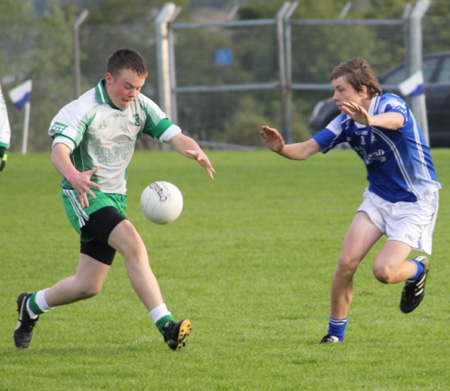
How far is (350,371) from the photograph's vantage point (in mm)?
4891

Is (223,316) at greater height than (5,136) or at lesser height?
lesser

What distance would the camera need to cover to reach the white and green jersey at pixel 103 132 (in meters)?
5.38

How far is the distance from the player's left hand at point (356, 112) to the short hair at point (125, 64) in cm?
114

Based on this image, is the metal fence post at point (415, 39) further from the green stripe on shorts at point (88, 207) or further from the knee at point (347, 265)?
the green stripe on shorts at point (88, 207)

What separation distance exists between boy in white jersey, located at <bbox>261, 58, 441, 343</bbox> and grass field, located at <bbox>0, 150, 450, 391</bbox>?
A: 1.19 feet

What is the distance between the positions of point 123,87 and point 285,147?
1.03m

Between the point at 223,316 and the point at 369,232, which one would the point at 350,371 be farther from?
the point at 223,316

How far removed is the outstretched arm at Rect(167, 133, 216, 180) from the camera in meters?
5.48

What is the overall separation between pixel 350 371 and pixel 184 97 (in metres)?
15.7

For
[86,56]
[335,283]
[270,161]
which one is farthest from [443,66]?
[335,283]

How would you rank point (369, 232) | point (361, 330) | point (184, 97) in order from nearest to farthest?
point (369, 232) → point (361, 330) → point (184, 97)

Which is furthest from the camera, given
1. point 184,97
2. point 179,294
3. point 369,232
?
point 184,97

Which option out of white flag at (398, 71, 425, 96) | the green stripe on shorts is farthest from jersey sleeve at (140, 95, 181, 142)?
white flag at (398, 71, 425, 96)

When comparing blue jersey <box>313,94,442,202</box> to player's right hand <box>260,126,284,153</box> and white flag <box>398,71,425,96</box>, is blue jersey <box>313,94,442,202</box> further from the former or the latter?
white flag <box>398,71,425,96</box>
